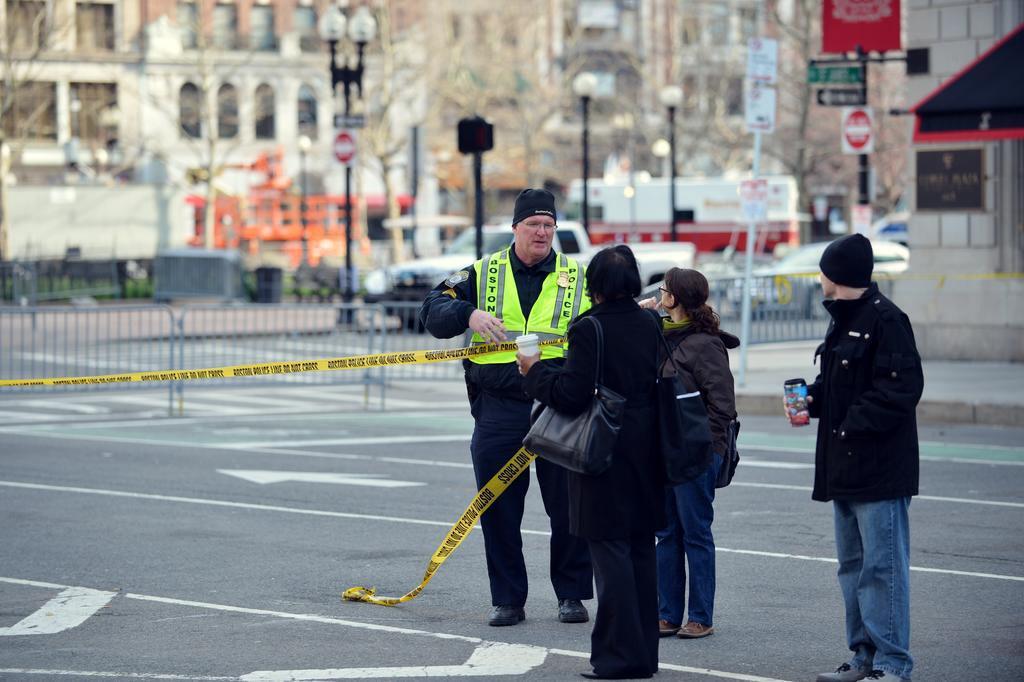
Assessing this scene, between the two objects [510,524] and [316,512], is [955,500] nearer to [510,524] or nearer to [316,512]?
[316,512]

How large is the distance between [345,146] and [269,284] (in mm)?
7779

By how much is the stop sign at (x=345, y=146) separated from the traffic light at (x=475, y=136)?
28.8 ft

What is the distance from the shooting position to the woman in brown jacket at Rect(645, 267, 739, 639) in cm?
730

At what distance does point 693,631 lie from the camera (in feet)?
24.1

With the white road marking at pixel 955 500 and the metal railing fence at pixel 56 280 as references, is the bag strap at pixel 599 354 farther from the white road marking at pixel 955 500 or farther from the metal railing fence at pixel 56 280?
the metal railing fence at pixel 56 280

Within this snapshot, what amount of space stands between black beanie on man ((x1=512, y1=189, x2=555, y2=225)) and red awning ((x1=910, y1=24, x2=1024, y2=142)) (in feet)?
39.5

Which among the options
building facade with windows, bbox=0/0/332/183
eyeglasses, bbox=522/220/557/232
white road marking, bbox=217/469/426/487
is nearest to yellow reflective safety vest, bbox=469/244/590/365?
eyeglasses, bbox=522/220/557/232

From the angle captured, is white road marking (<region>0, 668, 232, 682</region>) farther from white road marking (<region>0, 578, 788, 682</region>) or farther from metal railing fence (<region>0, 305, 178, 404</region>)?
metal railing fence (<region>0, 305, 178, 404</region>)

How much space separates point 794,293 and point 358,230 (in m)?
40.9

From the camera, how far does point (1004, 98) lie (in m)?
18.3

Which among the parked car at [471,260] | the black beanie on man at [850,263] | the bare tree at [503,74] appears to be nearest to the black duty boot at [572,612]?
the black beanie on man at [850,263]

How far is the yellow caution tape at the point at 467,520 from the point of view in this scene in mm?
7496

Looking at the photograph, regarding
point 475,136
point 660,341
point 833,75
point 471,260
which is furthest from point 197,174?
point 660,341

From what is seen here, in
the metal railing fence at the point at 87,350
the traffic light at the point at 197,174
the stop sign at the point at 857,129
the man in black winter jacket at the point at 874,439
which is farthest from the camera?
the traffic light at the point at 197,174
